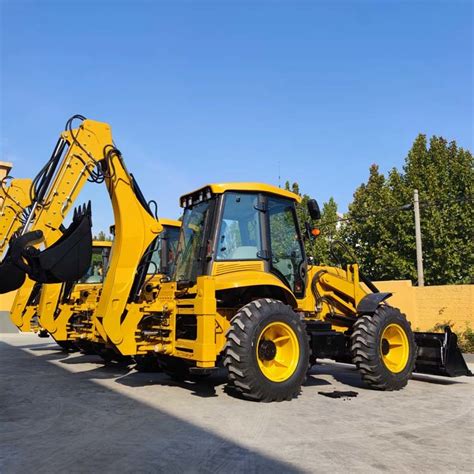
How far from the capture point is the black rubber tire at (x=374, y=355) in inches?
291

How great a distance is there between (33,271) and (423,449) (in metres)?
5.25

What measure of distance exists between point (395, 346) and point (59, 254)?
17.7ft

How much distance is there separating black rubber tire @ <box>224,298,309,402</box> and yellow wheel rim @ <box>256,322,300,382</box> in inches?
3.0

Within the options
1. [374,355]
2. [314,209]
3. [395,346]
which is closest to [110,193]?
[314,209]

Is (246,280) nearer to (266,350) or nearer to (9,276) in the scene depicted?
(266,350)

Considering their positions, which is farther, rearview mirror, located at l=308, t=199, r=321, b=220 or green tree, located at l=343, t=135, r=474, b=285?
green tree, located at l=343, t=135, r=474, b=285

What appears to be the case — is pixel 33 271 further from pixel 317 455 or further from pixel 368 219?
pixel 368 219

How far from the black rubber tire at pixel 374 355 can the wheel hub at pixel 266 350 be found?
59.7 inches

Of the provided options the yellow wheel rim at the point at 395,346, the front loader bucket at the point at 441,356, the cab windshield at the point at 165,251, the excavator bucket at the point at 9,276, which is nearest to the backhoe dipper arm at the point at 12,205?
the excavator bucket at the point at 9,276

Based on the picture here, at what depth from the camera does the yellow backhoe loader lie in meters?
6.37

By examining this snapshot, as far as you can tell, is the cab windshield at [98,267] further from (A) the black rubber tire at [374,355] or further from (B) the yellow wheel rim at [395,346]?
(B) the yellow wheel rim at [395,346]

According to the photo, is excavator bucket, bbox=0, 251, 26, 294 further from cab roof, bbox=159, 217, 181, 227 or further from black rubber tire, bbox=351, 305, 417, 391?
black rubber tire, bbox=351, 305, 417, 391

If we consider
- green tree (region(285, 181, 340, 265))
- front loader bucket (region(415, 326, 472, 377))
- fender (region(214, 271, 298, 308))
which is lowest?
front loader bucket (region(415, 326, 472, 377))

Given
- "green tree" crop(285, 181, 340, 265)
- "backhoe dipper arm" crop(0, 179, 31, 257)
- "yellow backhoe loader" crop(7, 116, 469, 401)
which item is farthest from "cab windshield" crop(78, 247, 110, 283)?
"green tree" crop(285, 181, 340, 265)
